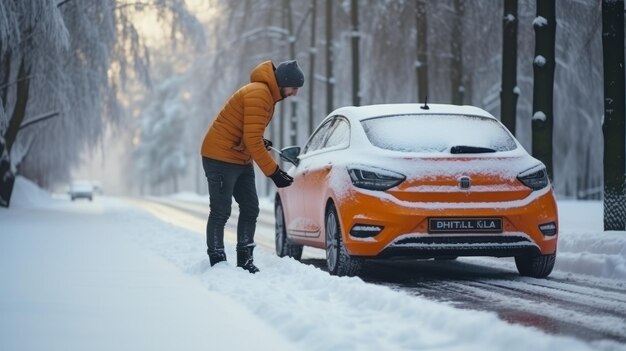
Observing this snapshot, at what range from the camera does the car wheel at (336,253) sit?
7530 mm

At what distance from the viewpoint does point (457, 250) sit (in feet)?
23.7

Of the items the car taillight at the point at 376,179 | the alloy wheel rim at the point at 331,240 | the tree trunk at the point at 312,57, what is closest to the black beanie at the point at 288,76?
the car taillight at the point at 376,179

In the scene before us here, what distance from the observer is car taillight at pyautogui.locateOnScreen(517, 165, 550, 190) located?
7.36 meters

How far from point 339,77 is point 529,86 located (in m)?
7.93

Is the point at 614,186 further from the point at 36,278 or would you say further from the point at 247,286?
the point at 36,278

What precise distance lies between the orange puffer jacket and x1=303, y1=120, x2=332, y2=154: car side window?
1478mm

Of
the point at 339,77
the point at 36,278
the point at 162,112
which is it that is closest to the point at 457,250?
the point at 36,278

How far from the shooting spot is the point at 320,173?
326 inches

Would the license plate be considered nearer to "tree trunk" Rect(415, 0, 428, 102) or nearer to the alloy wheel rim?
the alloy wheel rim

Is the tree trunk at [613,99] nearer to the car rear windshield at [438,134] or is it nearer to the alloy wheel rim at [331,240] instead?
the car rear windshield at [438,134]

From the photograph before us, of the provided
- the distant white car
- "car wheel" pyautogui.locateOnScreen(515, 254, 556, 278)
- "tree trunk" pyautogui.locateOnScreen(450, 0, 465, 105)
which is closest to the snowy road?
"car wheel" pyautogui.locateOnScreen(515, 254, 556, 278)

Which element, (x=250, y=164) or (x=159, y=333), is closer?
(x=159, y=333)

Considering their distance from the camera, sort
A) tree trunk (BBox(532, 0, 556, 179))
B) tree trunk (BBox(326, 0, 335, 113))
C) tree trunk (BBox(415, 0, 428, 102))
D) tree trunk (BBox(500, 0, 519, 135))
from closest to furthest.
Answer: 1. tree trunk (BBox(532, 0, 556, 179))
2. tree trunk (BBox(500, 0, 519, 135))
3. tree trunk (BBox(415, 0, 428, 102))
4. tree trunk (BBox(326, 0, 335, 113))

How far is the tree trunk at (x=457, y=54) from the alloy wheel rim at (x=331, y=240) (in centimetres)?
1369
